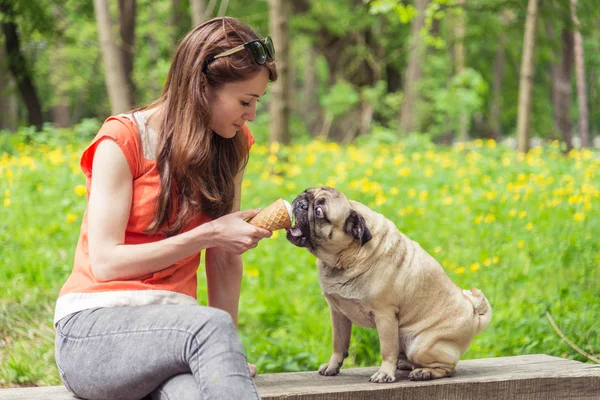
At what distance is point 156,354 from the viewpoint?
2.41 meters

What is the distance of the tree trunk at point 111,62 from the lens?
832cm

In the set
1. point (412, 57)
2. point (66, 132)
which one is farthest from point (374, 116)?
point (66, 132)

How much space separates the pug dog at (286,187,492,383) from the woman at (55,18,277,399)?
0.34m

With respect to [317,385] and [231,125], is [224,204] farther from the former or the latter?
[317,385]

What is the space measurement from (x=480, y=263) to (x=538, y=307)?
813 millimetres

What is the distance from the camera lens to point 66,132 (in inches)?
422

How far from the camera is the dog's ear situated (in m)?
2.88

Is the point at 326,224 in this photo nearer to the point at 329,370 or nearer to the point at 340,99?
the point at 329,370

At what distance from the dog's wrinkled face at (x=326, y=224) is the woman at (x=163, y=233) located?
0.80 feet

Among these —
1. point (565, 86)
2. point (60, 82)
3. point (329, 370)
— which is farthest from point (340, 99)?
point (60, 82)

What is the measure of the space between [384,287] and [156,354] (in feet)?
3.07

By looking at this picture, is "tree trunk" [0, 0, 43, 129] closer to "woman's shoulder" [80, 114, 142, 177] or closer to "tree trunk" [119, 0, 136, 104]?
"tree trunk" [119, 0, 136, 104]

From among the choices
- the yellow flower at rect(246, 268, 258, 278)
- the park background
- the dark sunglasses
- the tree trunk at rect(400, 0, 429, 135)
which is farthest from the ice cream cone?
the tree trunk at rect(400, 0, 429, 135)

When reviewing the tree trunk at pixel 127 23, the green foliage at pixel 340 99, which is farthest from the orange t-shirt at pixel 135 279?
the green foliage at pixel 340 99
